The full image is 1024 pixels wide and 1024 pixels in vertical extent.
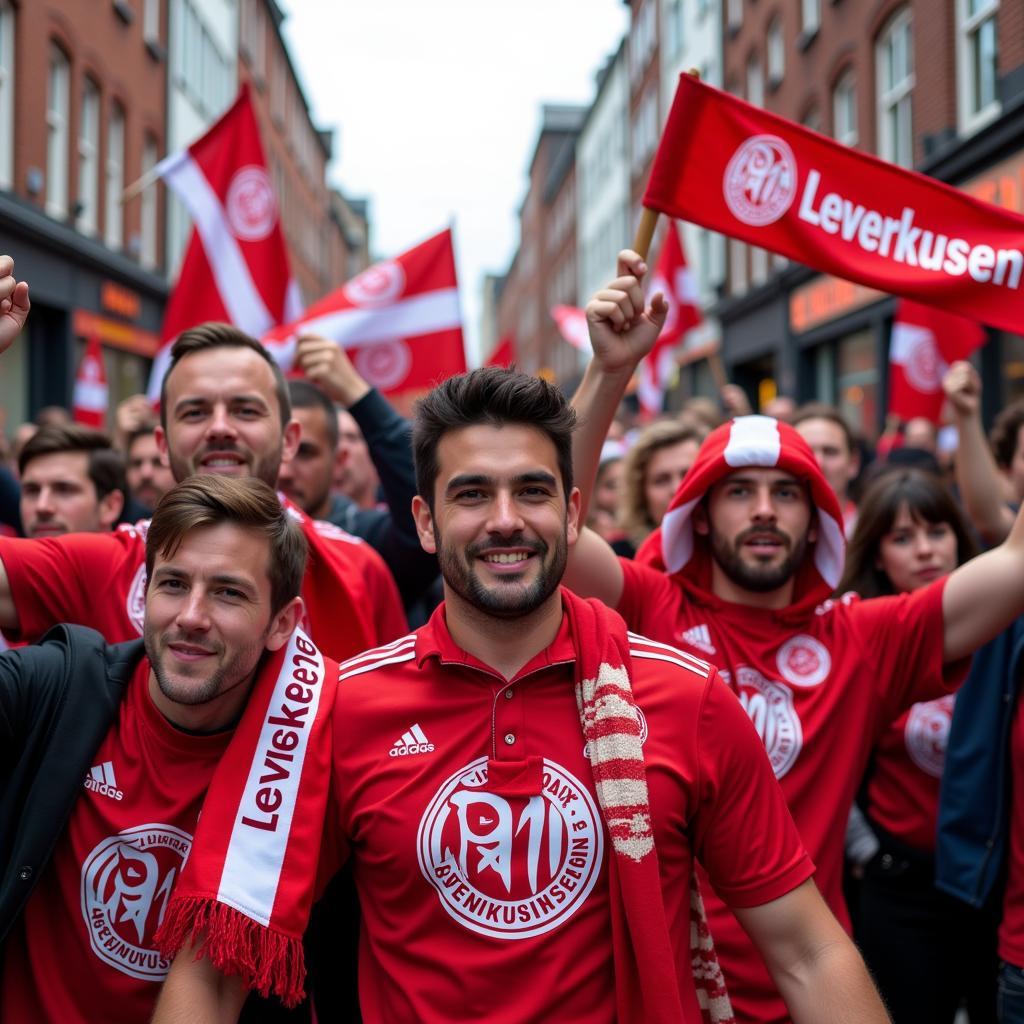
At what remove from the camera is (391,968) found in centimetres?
222

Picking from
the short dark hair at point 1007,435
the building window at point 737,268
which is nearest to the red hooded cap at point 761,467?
the short dark hair at point 1007,435

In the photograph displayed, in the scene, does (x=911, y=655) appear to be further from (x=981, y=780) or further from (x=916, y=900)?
(x=916, y=900)

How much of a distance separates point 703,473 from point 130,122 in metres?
18.8

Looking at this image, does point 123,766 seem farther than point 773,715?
No

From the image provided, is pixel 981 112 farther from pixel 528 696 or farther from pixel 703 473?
pixel 528 696

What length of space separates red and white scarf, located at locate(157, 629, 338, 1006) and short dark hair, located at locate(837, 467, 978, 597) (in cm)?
221

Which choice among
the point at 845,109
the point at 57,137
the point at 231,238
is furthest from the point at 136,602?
the point at 845,109

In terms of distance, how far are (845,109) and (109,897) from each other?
58.6ft

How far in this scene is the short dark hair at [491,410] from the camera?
2393mm

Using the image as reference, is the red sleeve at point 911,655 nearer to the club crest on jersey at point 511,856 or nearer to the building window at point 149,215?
the club crest on jersey at point 511,856

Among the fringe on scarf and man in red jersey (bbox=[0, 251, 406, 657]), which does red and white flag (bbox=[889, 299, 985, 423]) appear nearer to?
man in red jersey (bbox=[0, 251, 406, 657])

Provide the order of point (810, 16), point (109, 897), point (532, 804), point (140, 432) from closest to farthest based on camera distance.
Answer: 1. point (532, 804)
2. point (109, 897)
3. point (140, 432)
4. point (810, 16)

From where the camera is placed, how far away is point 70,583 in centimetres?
288

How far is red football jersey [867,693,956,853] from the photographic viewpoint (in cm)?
363
